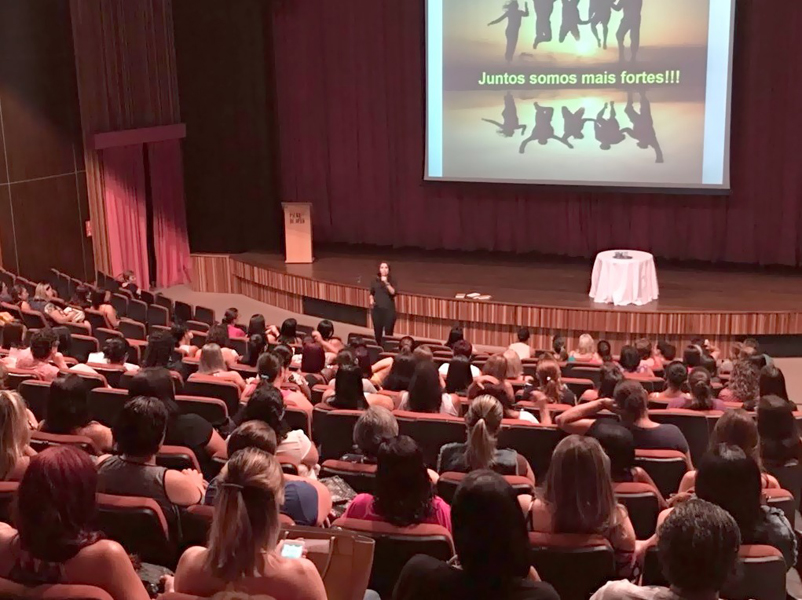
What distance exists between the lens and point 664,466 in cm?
414

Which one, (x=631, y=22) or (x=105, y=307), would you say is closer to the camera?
(x=105, y=307)

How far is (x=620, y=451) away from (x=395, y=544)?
1.05 meters

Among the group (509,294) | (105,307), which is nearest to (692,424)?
(105,307)

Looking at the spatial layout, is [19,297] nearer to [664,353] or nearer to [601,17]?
[664,353]

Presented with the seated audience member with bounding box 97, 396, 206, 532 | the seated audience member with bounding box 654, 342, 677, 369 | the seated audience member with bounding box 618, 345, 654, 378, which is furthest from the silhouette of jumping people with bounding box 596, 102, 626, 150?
the seated audience member with bounding box 97, 396, 206, 532

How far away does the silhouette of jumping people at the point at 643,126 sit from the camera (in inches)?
484

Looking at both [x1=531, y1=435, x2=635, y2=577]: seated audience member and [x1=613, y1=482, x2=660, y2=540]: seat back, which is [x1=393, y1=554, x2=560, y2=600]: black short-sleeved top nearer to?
[x1=531, y1=435, x2=635, y2=577]: seated audience member

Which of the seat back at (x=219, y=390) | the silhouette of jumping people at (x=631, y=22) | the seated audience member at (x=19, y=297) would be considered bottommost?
the seated audience member at (x=19, y=297)

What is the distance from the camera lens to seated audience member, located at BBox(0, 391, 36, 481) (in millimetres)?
3588

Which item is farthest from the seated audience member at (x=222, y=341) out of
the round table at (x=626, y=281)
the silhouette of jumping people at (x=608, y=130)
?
the silhouette of jumping people at (x=608, y=130)

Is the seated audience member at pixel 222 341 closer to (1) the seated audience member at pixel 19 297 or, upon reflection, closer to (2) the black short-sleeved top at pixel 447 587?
(1) the seated audience member at pixel 19 297

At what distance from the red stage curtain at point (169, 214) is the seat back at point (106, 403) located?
9.05m

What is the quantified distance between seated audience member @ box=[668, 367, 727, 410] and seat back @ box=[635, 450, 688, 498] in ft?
4.10

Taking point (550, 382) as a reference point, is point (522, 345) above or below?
below
